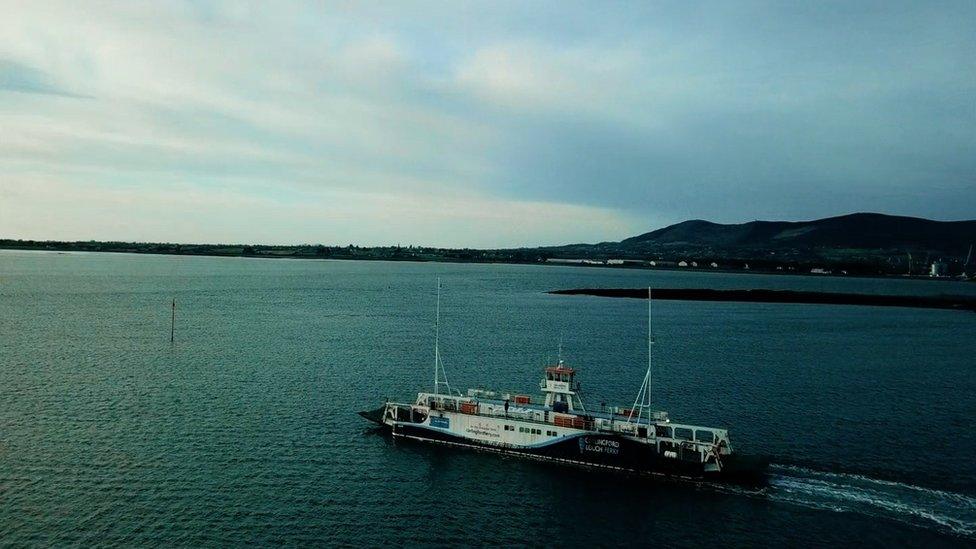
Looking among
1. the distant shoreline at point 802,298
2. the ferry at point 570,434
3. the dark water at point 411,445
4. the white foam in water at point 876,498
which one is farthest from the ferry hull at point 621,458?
the distant shoreline at point 802,298

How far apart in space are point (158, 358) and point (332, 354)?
18264mm

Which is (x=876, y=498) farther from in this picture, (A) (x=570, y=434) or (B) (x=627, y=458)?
(A) (x=570, y=434)

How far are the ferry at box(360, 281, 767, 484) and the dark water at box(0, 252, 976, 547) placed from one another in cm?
118

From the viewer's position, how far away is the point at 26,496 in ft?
110

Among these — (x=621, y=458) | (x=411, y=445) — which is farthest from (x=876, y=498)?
(x=411, y=445)

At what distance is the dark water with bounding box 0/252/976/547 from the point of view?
→ 32.1 metres

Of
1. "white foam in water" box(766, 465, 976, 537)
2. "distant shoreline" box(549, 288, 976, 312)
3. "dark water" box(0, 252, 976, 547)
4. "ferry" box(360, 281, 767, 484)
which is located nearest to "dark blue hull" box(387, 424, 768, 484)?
"ferry" box(360, 281, 767, 484)

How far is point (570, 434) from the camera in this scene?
40.9 m

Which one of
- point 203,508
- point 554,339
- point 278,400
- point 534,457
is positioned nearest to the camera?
point 203,508

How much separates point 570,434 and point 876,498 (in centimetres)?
1714

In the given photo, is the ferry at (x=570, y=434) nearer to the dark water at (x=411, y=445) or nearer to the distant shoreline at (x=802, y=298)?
the dark water at (x=411, y=445)

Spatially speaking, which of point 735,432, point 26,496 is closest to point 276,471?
point 26,496

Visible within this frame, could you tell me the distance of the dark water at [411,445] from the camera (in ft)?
105

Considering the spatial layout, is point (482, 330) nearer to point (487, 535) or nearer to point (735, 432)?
point (735, 432)
